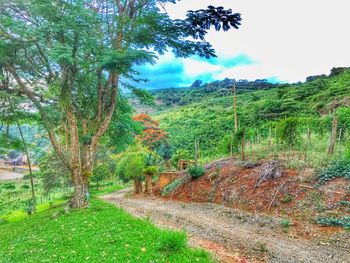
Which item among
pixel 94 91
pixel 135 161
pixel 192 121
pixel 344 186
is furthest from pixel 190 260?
pixel 192 121

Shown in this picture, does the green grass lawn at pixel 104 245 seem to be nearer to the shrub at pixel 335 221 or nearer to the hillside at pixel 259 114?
the shrub at pixel 335 221

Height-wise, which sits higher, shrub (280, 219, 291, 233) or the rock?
the rock

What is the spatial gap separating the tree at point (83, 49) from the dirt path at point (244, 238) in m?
4.74

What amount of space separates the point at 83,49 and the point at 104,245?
594cm

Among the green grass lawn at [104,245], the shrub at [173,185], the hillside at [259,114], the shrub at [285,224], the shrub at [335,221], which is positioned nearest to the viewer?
the green grass lawn at [104,245]

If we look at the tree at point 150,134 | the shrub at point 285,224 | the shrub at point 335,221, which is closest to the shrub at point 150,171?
the tree at point 150,134

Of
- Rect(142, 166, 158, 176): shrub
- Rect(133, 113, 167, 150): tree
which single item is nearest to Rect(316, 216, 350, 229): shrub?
Rect(142, 166, 158, 176): shrub

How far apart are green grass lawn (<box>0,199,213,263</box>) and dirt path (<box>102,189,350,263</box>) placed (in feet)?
3.33

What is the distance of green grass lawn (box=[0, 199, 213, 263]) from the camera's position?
16.5ft

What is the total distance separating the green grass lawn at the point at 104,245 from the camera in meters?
5.03

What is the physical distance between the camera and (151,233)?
6477 mm

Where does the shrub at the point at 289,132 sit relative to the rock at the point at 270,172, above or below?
above

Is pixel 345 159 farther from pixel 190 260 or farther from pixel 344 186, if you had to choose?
pixel 190 260

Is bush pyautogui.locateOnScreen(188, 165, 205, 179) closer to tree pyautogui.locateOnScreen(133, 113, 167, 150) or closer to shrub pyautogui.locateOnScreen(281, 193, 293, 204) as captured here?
shrub pyautogui.locateOnScreen(281, 193, 293, 204)
